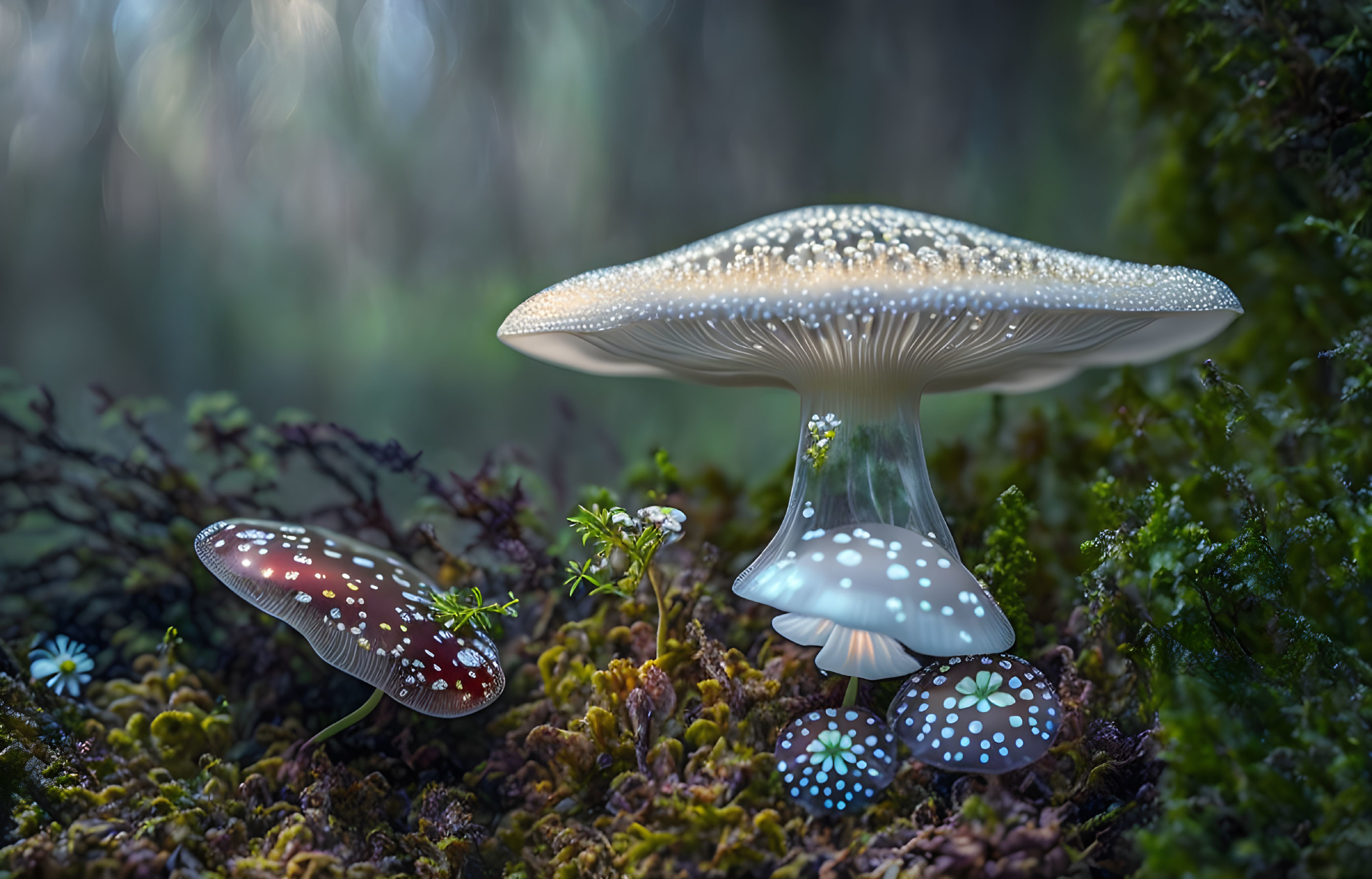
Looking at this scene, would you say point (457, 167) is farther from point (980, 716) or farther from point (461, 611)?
point (980, 716)

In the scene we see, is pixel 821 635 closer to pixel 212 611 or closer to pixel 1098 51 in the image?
pixel 212 611

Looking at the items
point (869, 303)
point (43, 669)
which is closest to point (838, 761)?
point (869, 303)

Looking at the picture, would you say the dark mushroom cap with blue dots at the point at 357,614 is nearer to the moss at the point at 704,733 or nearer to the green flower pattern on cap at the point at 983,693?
the moss at the point at 704,733

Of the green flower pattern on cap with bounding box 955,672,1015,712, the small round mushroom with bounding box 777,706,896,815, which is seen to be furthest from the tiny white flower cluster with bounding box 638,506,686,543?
the green flower pattern on cap with bounding box 955,672,1015,712

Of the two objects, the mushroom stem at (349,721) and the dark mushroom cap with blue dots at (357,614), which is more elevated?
the dark mushroom cap with blue dots at (357,614)

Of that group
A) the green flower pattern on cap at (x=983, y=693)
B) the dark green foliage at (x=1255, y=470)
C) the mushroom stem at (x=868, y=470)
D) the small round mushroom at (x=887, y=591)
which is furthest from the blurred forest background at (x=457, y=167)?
the green flower pattern on cap at (x=983, y=693)

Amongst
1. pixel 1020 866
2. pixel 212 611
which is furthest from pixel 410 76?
pixel 1020 866
